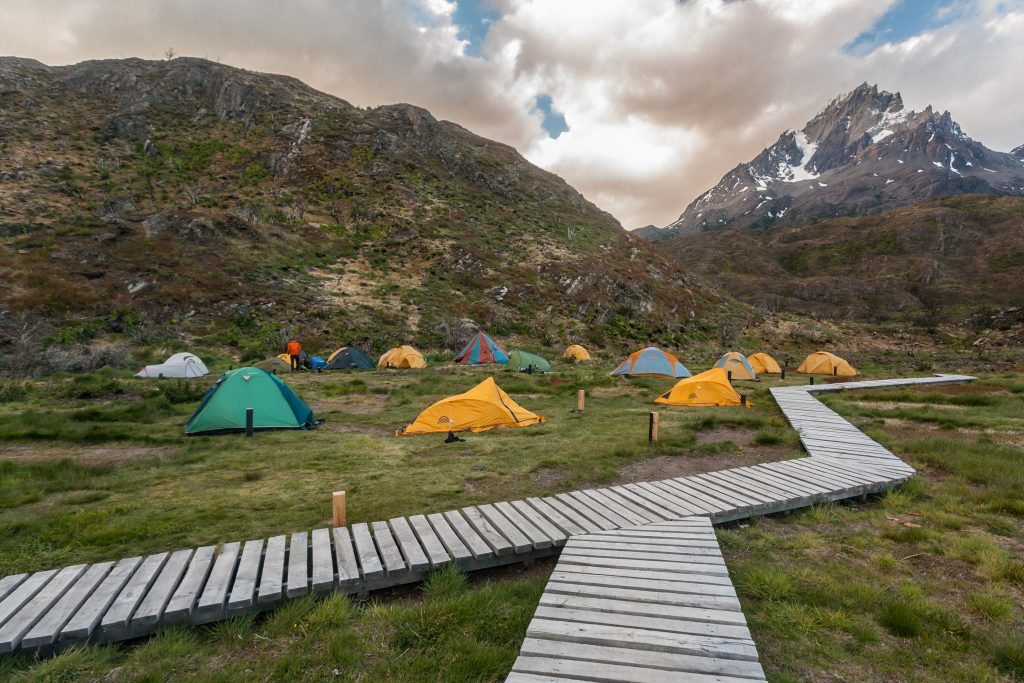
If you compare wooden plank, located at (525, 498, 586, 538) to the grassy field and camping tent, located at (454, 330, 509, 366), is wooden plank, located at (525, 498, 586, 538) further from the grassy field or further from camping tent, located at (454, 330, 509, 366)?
camping tent, located at (454, 330, 509, 366)

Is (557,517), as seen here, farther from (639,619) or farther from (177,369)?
(177,369)

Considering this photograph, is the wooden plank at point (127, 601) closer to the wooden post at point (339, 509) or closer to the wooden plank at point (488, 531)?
the wooden post at point (339, 509)

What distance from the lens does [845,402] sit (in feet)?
54.2

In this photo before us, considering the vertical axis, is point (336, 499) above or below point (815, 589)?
above

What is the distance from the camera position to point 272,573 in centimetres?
447

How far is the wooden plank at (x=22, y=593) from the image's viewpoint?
383cm

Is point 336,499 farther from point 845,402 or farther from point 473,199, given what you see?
point 473,199

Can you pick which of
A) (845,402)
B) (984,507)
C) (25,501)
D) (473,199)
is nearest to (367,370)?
(25,501)

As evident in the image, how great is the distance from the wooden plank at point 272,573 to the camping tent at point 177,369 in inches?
752

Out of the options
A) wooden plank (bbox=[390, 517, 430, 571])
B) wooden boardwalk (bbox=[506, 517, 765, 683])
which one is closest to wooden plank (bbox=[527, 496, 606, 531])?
wooden boardwalk (bbox=[506, 517, 765, 683])

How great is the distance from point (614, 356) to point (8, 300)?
37981 mm

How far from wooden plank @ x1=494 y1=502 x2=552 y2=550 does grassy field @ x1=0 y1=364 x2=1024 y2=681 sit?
0.35 meters

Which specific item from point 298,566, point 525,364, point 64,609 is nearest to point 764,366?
point 525,364

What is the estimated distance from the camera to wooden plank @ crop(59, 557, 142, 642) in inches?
145
